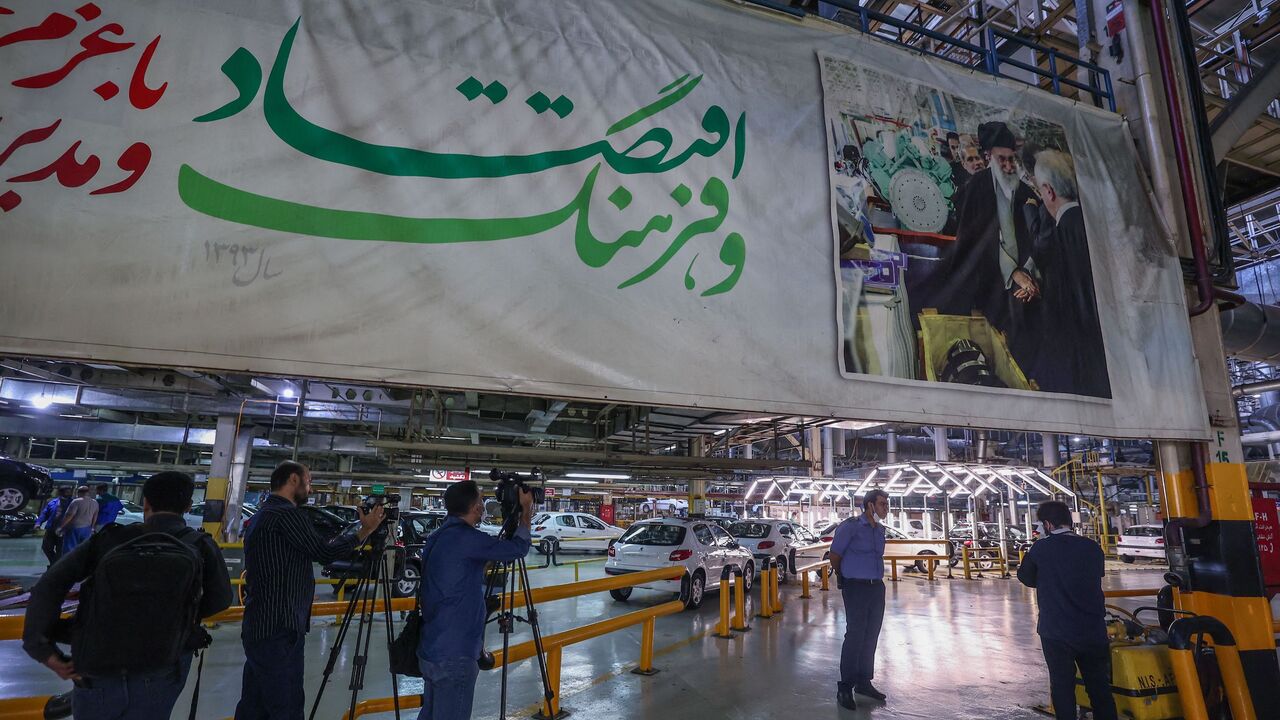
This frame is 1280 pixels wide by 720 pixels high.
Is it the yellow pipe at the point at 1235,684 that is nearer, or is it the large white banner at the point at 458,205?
the large white banner at the point at 458,205

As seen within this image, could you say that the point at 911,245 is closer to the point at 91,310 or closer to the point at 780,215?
the point at 780,215

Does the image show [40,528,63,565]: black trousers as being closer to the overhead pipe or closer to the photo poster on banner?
the photo poster on banner

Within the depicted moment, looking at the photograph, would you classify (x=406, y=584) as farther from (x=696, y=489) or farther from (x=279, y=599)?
(x=696, y=489)

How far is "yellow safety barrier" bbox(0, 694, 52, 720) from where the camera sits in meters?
2.81

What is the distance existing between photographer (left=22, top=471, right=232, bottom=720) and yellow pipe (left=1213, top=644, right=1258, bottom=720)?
6407 mm

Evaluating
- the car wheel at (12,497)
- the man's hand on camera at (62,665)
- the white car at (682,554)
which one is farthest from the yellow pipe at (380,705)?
the car wheel at (12,497)

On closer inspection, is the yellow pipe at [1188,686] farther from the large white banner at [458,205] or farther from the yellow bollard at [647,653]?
the yellow bollard at [647,653]

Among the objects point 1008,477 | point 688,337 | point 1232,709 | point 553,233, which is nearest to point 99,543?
point 553,233

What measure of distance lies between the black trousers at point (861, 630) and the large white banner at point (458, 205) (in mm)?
1721

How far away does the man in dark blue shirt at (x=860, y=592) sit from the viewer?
503 cm

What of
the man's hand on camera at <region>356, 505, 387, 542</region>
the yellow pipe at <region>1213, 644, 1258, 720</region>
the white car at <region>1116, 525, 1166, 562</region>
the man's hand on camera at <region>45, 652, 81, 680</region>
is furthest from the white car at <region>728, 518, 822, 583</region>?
the white car at <region>1116, 525, 1166, 562</region>

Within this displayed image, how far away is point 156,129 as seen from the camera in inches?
121

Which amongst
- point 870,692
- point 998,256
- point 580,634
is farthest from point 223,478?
point 998,256

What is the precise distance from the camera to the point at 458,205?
3.52m
